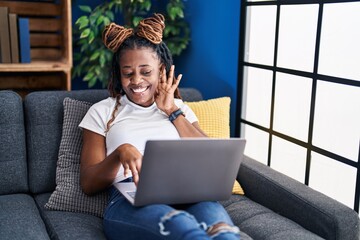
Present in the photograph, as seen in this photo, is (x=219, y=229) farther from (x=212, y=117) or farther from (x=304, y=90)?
(x=304, y=90)

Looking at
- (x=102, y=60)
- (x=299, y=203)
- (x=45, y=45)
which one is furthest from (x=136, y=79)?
(x=45, y=45)

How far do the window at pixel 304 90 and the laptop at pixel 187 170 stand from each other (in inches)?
26.7

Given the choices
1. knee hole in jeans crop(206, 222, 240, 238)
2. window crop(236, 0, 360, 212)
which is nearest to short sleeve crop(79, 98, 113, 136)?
knee hole in jeans crop(206, 222, 240, 238)

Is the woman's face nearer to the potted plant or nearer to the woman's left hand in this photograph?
the woman's left hand

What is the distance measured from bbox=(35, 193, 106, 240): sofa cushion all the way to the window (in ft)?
3.16

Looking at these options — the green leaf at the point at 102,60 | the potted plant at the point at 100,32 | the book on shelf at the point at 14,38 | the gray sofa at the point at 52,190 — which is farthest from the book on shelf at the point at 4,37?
the gray sofa at the point at 52,190

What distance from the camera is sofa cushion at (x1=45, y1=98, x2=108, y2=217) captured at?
5.39ft

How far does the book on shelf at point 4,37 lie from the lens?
7.68 feet

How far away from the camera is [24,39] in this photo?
2.43 metres

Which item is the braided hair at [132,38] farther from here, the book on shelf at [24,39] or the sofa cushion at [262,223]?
the book on shelf at [24,39]

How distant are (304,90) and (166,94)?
2.23 feet

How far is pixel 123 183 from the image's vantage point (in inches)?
58.8

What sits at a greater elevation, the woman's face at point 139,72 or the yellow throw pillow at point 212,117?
the woman's face at point 139,72

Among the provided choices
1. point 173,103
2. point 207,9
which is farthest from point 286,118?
point 207,9
